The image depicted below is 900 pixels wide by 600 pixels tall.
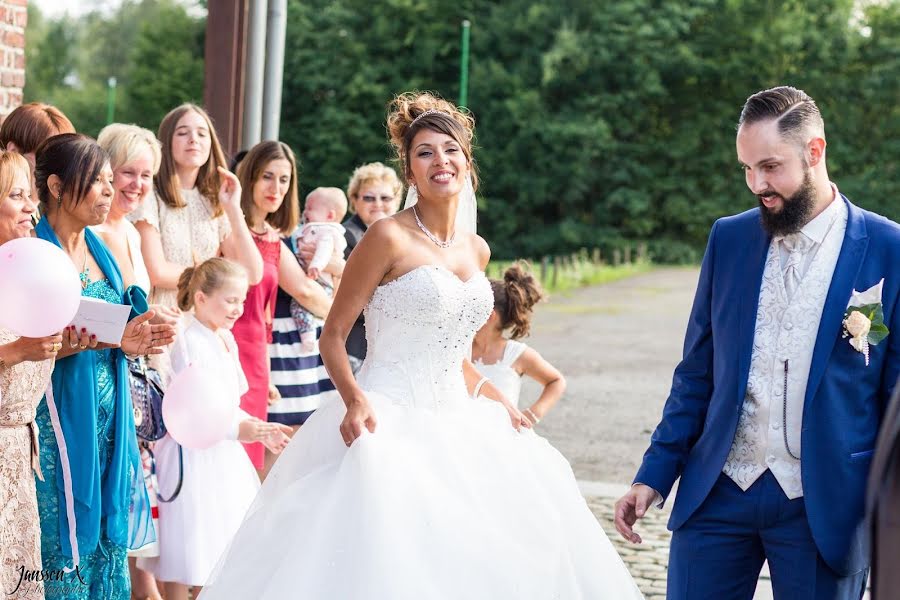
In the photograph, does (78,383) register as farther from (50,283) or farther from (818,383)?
(818,383)

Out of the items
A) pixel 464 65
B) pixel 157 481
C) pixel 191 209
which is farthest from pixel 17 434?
pixel 464 65

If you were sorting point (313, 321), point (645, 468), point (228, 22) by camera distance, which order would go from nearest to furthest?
point (645, 468) < point (313, 321) < point (228, 22)

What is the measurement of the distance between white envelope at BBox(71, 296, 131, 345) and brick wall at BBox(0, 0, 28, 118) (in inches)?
105

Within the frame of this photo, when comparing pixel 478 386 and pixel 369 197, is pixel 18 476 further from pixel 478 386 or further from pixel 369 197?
pixel 369 197

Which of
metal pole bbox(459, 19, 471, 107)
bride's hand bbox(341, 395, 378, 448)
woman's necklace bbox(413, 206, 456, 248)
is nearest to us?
bride's hand bbox(341, 395, 378, 448)

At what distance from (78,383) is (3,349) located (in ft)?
1.78

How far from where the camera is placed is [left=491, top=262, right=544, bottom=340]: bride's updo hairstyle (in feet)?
19.5

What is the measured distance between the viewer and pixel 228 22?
8602 millimetres

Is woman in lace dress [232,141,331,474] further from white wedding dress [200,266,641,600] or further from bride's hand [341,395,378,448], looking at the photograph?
bride's hand [341,395,378,448]

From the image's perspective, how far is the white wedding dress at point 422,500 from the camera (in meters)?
3.44

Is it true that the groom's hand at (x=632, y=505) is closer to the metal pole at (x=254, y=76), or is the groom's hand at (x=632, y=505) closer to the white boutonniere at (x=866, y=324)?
the white boutonniere at (x=866, y=324)

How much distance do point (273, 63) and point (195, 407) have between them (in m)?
4.67

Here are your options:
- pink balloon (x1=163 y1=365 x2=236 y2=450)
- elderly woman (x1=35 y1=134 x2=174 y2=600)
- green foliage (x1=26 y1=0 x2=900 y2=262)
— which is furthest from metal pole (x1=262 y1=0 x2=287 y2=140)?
green foliage (x1=26 y1=0 x2=900 y2=262)

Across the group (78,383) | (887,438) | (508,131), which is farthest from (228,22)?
(508,131)
